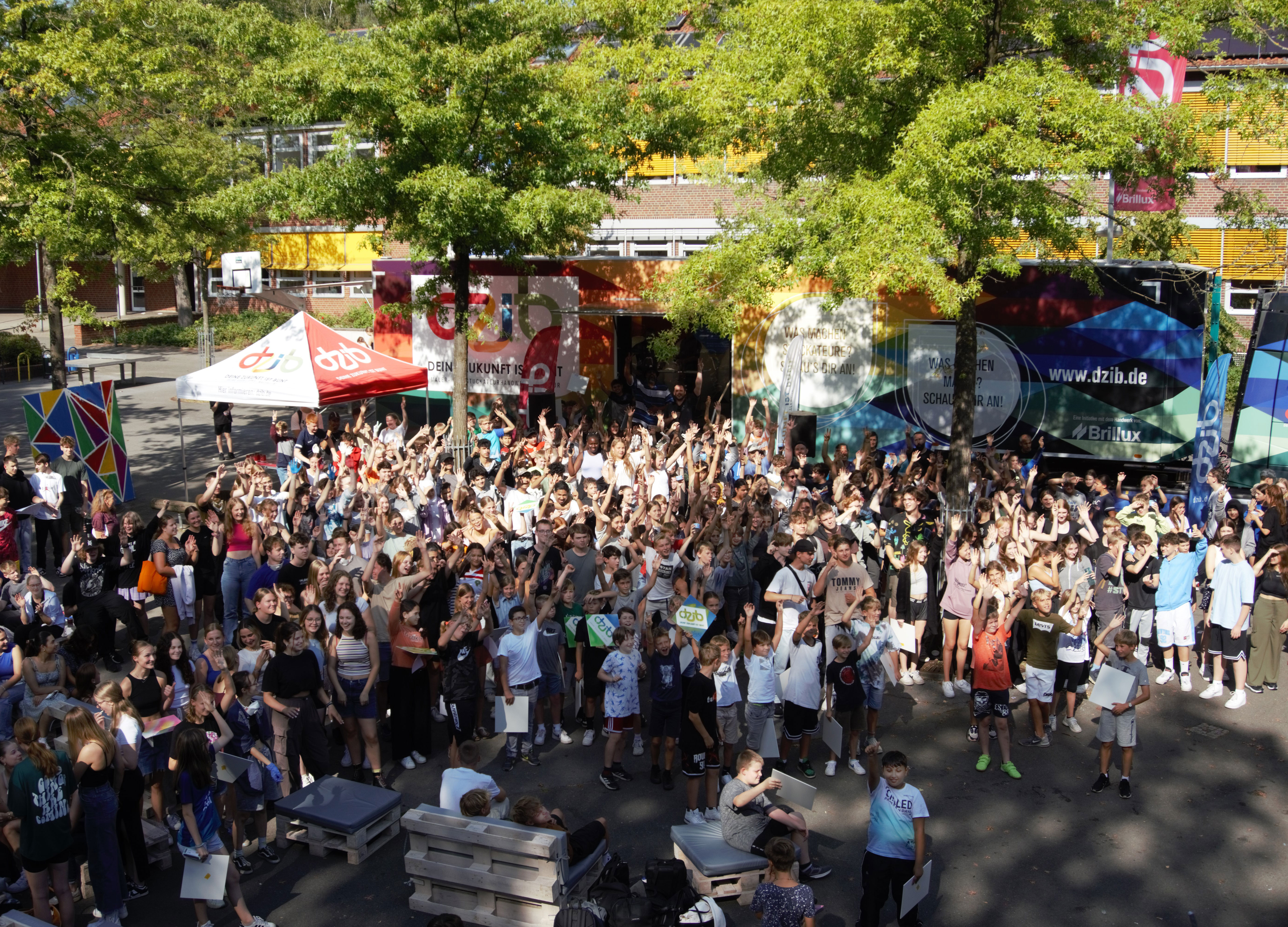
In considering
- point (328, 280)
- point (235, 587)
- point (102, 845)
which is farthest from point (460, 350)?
point (328, 280)

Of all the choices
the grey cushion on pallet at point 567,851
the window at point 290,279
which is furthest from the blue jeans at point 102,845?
the window at point 290,279

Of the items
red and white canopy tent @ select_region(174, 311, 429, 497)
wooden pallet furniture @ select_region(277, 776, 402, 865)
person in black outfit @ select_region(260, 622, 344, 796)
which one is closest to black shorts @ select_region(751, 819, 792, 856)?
wooden pallet furniture @ select_region(277, 776, 402, 865)

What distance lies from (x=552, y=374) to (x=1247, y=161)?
19.1 m

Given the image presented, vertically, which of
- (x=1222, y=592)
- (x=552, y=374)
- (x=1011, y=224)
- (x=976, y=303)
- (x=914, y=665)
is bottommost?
(x=914, y=665)

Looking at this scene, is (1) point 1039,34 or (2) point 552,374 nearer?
(1) point 1039,34

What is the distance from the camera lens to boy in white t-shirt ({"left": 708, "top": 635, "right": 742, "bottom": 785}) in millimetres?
8055

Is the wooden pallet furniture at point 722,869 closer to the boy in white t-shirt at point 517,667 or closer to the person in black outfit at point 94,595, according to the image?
the boy in white t-shirt at point 517,667

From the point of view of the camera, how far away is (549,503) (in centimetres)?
1184

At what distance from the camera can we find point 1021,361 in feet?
50.6

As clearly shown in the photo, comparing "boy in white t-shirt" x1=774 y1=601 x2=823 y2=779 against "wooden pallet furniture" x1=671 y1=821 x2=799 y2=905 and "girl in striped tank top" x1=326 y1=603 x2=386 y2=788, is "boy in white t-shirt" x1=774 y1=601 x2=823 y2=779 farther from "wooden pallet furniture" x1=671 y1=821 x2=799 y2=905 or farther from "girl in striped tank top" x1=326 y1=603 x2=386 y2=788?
"girl in striped tank top" x1=326 y1=603 x2=386 y2=788

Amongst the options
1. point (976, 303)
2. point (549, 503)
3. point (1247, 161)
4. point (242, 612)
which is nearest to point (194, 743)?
point (242, 612)

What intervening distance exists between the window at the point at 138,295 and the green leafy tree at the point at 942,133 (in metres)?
34.0

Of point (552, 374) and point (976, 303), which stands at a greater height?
point (976, 303)

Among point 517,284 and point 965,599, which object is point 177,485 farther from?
point 965,599
